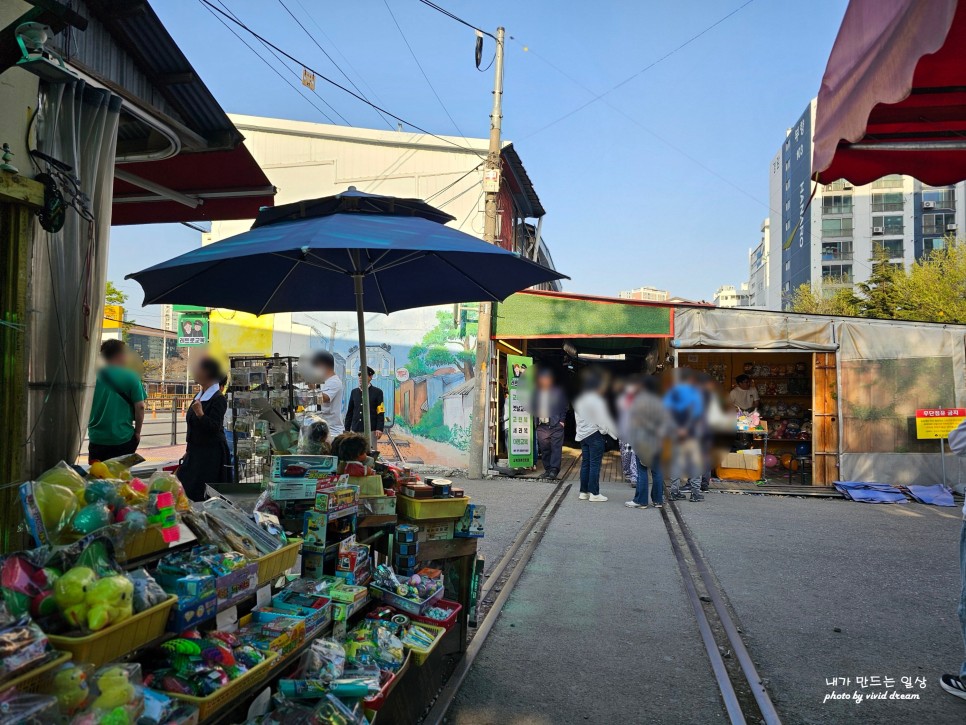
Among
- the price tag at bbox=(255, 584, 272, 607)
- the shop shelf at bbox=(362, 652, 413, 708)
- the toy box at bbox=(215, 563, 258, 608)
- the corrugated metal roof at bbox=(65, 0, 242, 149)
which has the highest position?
the corrugated metal roof at bbox=(65, 0, 242, 149)

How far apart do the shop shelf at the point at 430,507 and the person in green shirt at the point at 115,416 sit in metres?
2.11

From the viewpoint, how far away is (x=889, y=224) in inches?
1973

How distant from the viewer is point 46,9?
2328mm

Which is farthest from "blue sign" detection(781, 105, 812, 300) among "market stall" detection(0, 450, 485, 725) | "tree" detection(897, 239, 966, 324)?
"tree" detection(897, 239, 966, 324)

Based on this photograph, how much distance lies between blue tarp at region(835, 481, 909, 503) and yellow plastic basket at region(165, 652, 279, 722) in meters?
10.4

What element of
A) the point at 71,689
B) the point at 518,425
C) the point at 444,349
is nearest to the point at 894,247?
the point at 518,425

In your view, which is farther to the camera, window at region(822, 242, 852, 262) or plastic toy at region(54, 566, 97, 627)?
window at region(822, 242, 852, 262)

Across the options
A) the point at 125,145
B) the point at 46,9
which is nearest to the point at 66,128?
the point at 46,9

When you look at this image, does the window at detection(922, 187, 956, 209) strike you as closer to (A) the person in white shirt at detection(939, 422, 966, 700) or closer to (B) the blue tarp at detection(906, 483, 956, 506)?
(B) the blue tarp at detection(906, 483, 956, 506)

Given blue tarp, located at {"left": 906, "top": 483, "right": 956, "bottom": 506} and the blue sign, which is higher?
the blue sign

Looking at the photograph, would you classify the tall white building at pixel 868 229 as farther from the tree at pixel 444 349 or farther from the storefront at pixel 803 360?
the tree at pixel 444 349

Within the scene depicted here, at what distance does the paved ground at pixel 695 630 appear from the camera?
3375mm

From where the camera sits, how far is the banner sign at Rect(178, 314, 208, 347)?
10578mm

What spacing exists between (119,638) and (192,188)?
4622mm
